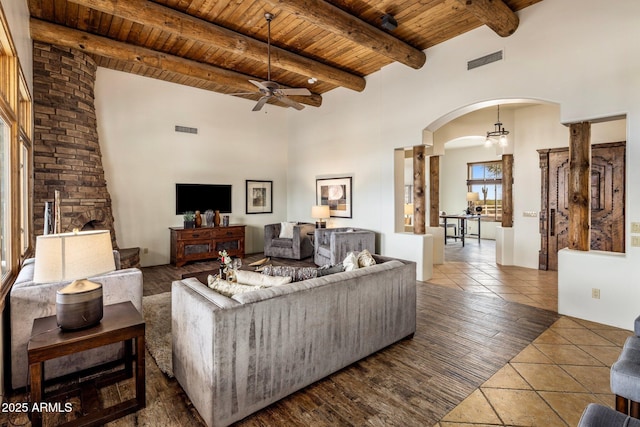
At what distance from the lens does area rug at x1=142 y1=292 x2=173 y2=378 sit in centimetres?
272

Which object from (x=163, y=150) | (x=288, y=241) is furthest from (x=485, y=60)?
(x=163, y=150)

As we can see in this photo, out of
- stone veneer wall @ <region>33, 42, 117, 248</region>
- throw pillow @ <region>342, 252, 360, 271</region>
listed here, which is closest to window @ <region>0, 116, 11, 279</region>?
stone veneer wall @ <region>33, 42, 117, 248</region>

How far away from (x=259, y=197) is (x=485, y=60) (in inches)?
220

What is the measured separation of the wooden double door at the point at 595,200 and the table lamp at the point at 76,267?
6691 mm

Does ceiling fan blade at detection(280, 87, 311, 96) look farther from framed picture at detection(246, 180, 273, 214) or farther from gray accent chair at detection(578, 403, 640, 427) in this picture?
gray accent chair at detection(578, 403, 640, 427)

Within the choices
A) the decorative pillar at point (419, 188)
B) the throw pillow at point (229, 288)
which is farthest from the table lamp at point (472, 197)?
the throw pillow at point (229, 288)

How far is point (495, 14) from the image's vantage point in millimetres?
3834

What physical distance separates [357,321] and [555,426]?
4.61ft

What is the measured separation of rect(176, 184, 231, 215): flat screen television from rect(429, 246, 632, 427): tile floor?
6.27 meters

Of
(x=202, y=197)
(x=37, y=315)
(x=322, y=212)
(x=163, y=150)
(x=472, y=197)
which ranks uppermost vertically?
(x=163, y=150)

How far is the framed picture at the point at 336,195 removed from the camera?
6898 millimetres

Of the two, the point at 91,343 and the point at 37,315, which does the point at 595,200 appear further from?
the point at 37,315

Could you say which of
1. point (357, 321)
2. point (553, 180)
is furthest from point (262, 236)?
point (553, 180)

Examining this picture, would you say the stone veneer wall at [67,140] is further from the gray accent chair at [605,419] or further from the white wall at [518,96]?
the gray accent chair at [605,419]
